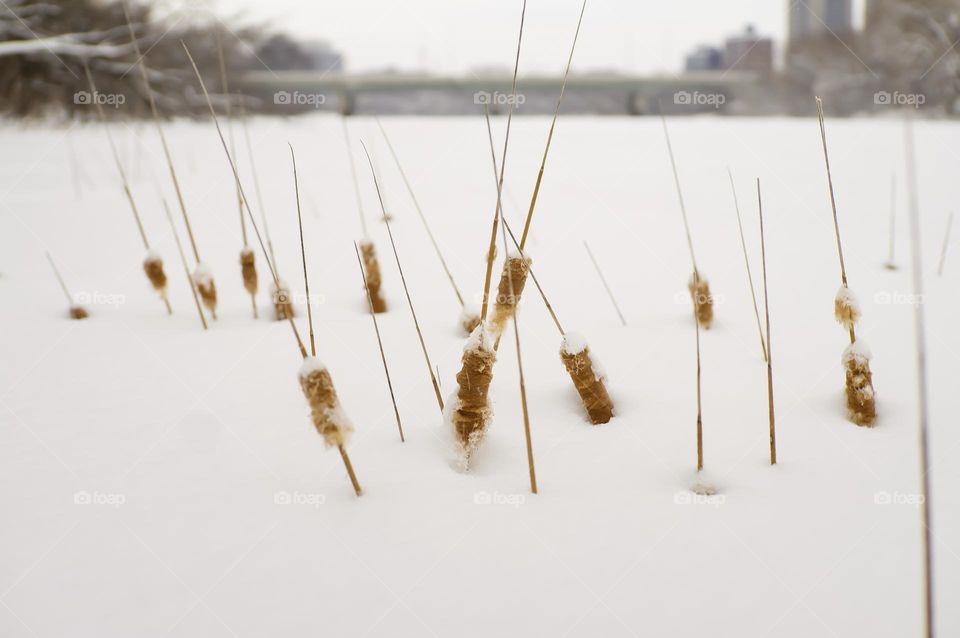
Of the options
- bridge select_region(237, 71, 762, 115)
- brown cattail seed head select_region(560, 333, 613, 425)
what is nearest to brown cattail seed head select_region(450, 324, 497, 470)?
brown cattail seed head select_region(560, 333, 613, 425)

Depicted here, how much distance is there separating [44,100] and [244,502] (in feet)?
21.5

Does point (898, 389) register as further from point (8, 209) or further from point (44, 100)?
point (44, 100)

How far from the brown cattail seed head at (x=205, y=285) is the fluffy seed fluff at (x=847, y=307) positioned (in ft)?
4.55

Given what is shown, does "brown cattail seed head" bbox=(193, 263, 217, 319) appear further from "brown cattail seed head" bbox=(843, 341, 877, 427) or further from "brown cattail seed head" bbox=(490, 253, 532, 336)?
"brown cattail seed head" bbox=(843, 341, 877, 427)

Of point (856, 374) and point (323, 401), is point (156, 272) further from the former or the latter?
point (856, 374)

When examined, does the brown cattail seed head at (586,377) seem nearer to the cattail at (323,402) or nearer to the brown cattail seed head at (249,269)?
the cattail at (323,402)

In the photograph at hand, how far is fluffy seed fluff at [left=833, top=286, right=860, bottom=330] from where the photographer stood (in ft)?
3.59

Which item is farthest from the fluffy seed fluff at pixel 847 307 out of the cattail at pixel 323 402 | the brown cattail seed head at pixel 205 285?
the brown cattail seed head at pixel 205 285

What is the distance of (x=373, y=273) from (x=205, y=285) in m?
0.41

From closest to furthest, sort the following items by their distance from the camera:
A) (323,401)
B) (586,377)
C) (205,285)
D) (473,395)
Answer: (323,401)
(473,395)
(586,377)
(205,285)

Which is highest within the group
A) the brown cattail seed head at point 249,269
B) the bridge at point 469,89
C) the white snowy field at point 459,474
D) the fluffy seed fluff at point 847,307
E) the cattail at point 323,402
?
the bridge at point 469,89

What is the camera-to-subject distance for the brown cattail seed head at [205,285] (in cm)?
151

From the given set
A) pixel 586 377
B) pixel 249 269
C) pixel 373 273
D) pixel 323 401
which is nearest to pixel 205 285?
pixel 249 269

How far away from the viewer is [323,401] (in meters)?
0.87
